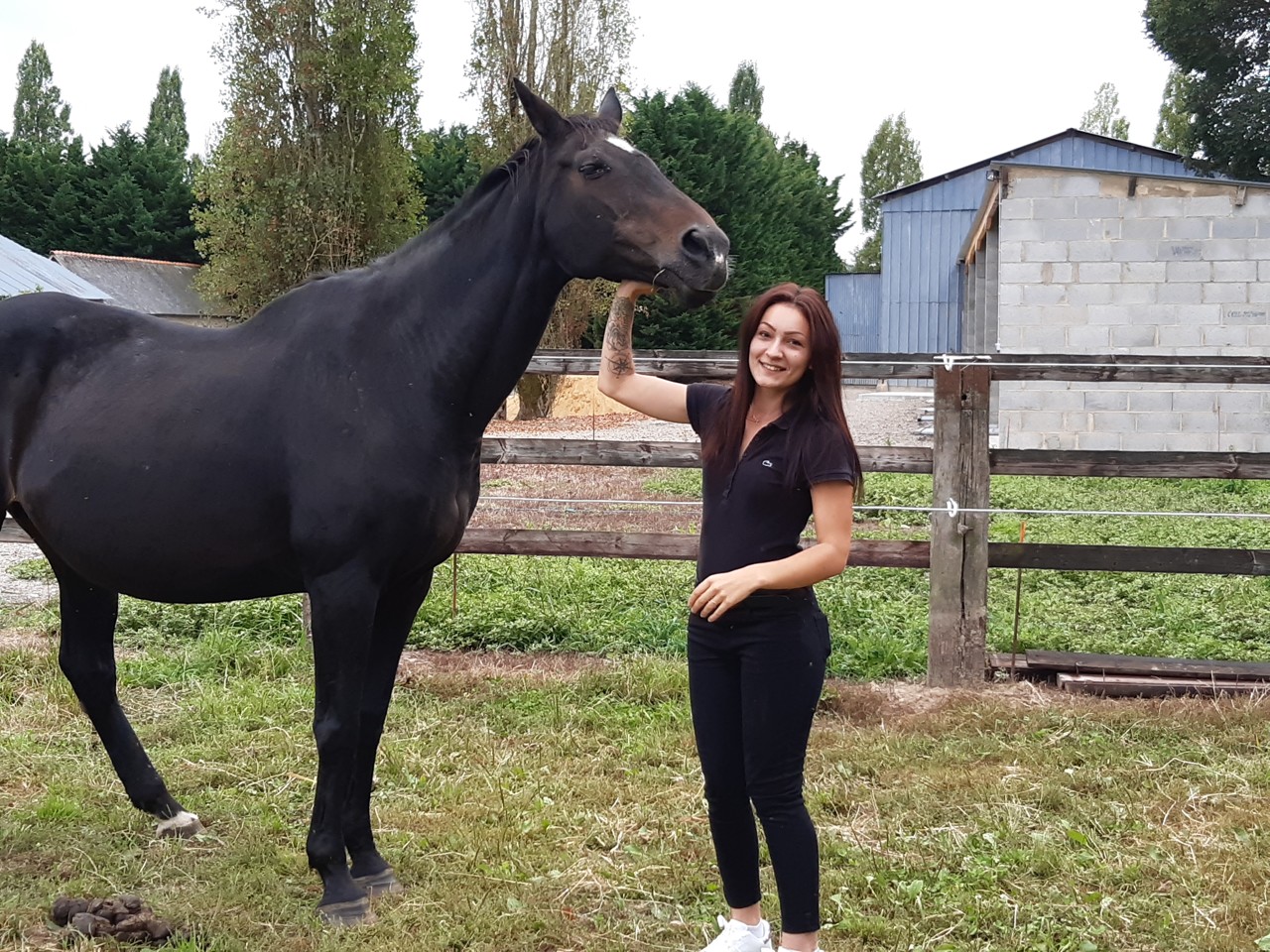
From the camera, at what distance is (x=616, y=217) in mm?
2834

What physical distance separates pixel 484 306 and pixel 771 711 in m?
1.37

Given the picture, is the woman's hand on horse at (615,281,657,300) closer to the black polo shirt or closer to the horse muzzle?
the horse muzzle

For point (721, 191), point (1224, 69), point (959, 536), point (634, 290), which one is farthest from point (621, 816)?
point (721, 191)

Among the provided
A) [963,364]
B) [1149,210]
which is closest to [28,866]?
[963,364]

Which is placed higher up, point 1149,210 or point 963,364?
point 1149,210

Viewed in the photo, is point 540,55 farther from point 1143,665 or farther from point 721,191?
point 1143,665

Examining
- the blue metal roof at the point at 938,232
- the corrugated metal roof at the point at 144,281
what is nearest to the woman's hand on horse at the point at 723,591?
the blue metal roof at the point at 938,232

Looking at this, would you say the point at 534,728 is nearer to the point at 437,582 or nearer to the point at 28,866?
the point at 28,866

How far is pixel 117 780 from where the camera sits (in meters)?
3.99

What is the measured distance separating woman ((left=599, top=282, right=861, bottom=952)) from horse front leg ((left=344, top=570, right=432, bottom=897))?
100 cm

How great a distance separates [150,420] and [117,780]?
164 cm

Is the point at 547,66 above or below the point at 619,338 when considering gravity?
above

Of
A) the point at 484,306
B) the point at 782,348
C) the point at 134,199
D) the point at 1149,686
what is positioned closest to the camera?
the point at 782,348

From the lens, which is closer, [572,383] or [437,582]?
[437,582]
